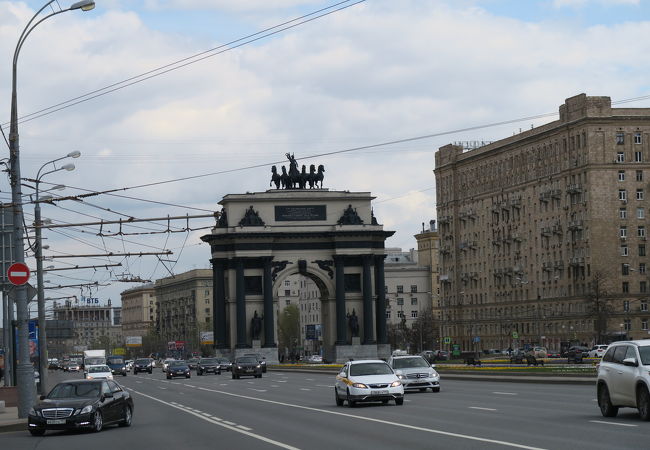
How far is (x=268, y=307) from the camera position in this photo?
377ft

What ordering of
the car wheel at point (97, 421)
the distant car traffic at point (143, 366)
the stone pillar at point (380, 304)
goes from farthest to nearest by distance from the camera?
the stone pillar at point (380, 304) < the distant car traffic at point (143, 366) < the car wheel at point (97, 421)

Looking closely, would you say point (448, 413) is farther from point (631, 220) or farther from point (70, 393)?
point (631, 220)

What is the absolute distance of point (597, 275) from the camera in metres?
120

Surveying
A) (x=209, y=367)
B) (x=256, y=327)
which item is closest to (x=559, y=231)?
(x=256, y=327)

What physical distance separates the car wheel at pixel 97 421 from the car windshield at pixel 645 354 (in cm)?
1286

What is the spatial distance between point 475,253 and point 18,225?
11823 cm

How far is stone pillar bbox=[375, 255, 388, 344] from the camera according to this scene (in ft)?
387

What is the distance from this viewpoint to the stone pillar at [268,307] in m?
115

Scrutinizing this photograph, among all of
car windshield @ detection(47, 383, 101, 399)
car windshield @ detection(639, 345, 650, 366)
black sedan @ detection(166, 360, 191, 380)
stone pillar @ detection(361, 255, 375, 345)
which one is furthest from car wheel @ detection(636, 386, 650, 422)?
stone pillar @ detection(361, 255, 375, 345)

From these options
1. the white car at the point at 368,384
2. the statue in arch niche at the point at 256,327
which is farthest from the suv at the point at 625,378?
the statue in arch niche at the point at 256,327

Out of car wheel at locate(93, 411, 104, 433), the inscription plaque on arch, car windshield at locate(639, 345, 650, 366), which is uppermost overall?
the inscription plaque on arch

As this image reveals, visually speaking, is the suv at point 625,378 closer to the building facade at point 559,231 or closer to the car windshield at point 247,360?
the car windshield at point 247,360

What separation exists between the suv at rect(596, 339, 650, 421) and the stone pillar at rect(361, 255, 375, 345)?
291 feet

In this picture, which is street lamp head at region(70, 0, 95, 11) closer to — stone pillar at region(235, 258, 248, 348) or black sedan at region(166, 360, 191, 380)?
black sedan at region(166, 360, 191, 380)
